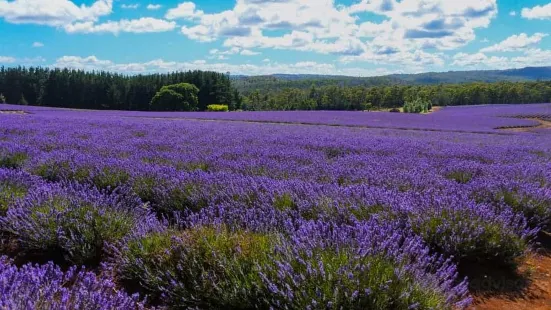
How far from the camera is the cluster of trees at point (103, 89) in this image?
6119cm

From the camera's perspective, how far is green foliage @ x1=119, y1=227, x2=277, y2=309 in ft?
7.54

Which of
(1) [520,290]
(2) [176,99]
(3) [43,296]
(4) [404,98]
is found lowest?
(1) [520,290]

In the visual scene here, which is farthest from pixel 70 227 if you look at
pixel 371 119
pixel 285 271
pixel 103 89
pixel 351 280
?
pixel 103 89

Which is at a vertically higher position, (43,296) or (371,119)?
(43,296)

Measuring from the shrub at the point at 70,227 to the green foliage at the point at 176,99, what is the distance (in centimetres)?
5151

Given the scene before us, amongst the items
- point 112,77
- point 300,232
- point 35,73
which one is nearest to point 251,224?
point 300,232

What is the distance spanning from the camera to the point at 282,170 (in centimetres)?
508

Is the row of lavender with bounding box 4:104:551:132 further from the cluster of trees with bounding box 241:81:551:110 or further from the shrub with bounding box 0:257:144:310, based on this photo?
the cluster of trees with bounding box 241:81:551:110

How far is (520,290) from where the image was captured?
9.49 feet

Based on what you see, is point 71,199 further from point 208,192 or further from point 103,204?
point 208,192

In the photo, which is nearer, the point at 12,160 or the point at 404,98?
the point at 12,160

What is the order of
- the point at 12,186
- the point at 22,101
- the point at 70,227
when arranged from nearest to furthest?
the point at 70,227, the point at 12,186, the point at 22,101

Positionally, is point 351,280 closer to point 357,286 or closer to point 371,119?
point 357,286

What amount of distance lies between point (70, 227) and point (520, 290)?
3204 mm
